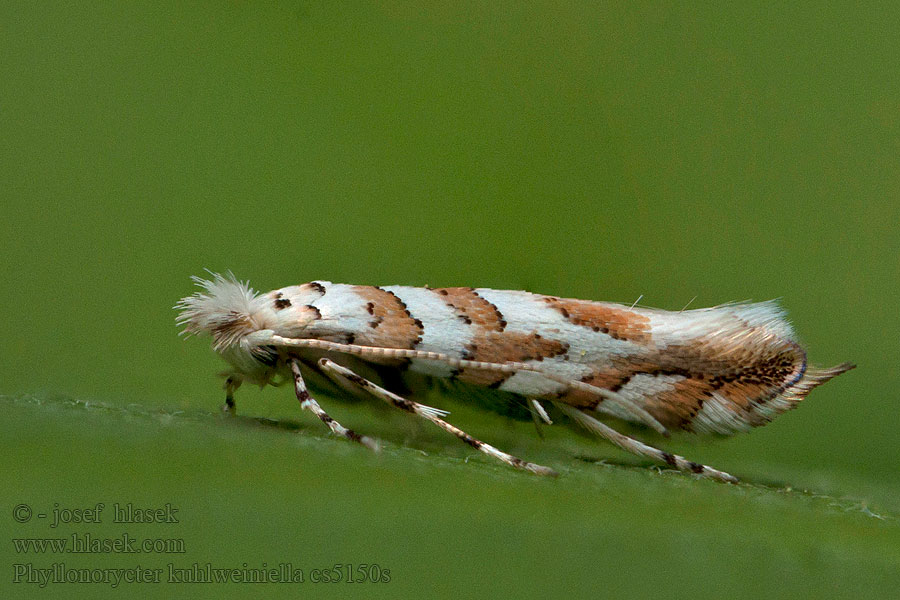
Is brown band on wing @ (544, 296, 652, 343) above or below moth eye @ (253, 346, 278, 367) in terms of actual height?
above

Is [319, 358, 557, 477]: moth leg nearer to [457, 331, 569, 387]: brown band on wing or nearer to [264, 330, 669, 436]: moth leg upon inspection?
[264, 330, 669, 436]: moth leg

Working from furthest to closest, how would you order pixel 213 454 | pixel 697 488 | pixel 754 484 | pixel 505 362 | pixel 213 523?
pixel 505 362 < pixel 754 484 < pixel 697 488 < pixel 213 454 < pixel 213 523

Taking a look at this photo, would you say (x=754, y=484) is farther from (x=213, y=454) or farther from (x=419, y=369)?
(x=213, y=454)

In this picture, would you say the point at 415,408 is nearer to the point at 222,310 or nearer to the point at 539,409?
the point at 539,409

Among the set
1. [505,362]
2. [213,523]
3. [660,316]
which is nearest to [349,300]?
[505,362]

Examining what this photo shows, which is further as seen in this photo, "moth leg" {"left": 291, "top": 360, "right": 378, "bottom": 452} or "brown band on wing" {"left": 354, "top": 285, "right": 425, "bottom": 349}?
"brown band on wing" {"left": 354, "top": 285, "right": 425, "bottom": 349}

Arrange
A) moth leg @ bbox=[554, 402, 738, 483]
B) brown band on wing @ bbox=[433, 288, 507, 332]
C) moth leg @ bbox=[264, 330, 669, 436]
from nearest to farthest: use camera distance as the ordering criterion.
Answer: moth leg @ bbox=[554, 402, 738, 483] < moth leg @ bbox=[264, 330, 669, 436] < brown band on wing @ bbox=[433, 288, 507, 332]

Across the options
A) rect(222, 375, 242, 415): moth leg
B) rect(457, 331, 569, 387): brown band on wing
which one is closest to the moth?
Result: rect(457, 331, 569, 387): brown band on wing
